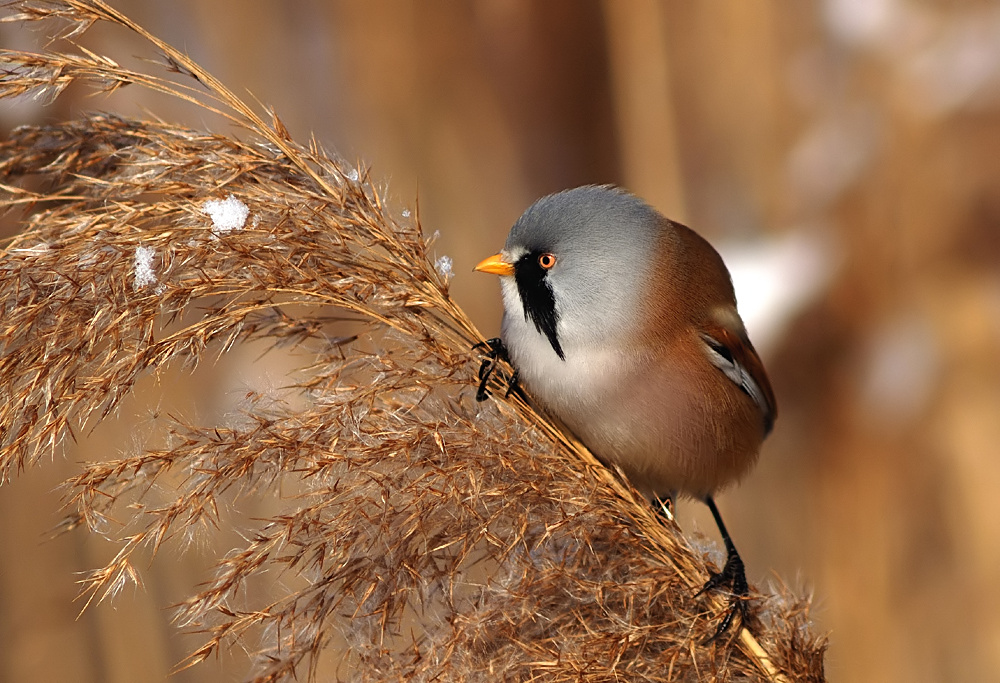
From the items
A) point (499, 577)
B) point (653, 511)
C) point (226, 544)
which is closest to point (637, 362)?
point (653, 511)

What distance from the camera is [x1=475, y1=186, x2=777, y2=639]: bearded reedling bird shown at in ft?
5.05

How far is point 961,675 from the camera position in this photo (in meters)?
2.63

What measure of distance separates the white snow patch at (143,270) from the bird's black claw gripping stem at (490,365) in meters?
0.44

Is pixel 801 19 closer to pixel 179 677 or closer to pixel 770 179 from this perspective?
pixel 770 179

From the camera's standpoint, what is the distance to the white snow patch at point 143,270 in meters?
1.14

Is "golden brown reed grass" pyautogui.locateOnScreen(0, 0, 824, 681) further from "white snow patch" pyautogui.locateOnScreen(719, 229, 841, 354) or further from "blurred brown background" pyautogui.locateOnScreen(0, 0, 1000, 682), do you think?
"white snow patch" pyautogui.locateOnScreen(719, 229, 841, 354)

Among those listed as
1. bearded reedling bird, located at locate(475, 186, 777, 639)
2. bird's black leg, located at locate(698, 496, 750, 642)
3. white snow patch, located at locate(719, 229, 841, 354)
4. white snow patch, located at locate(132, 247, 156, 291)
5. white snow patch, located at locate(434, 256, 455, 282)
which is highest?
white snow patch, located at locate(132, 247, 156, 291)

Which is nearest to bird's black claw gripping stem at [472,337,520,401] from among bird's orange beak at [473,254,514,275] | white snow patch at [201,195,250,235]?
bird's orange beak at [473,254,514,275]

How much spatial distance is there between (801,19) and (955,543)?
1616mm

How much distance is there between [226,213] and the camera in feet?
3.87

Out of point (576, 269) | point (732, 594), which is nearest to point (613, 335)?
point (576, 269)

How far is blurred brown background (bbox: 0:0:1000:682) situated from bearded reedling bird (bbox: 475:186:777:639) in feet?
3.91

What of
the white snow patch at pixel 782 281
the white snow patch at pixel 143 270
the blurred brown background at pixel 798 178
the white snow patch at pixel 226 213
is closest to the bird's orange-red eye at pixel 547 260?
the white snow patch at pixel 226 213

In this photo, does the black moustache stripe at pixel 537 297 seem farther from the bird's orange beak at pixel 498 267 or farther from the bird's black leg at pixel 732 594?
the bird's black leg at pixel 732 594
